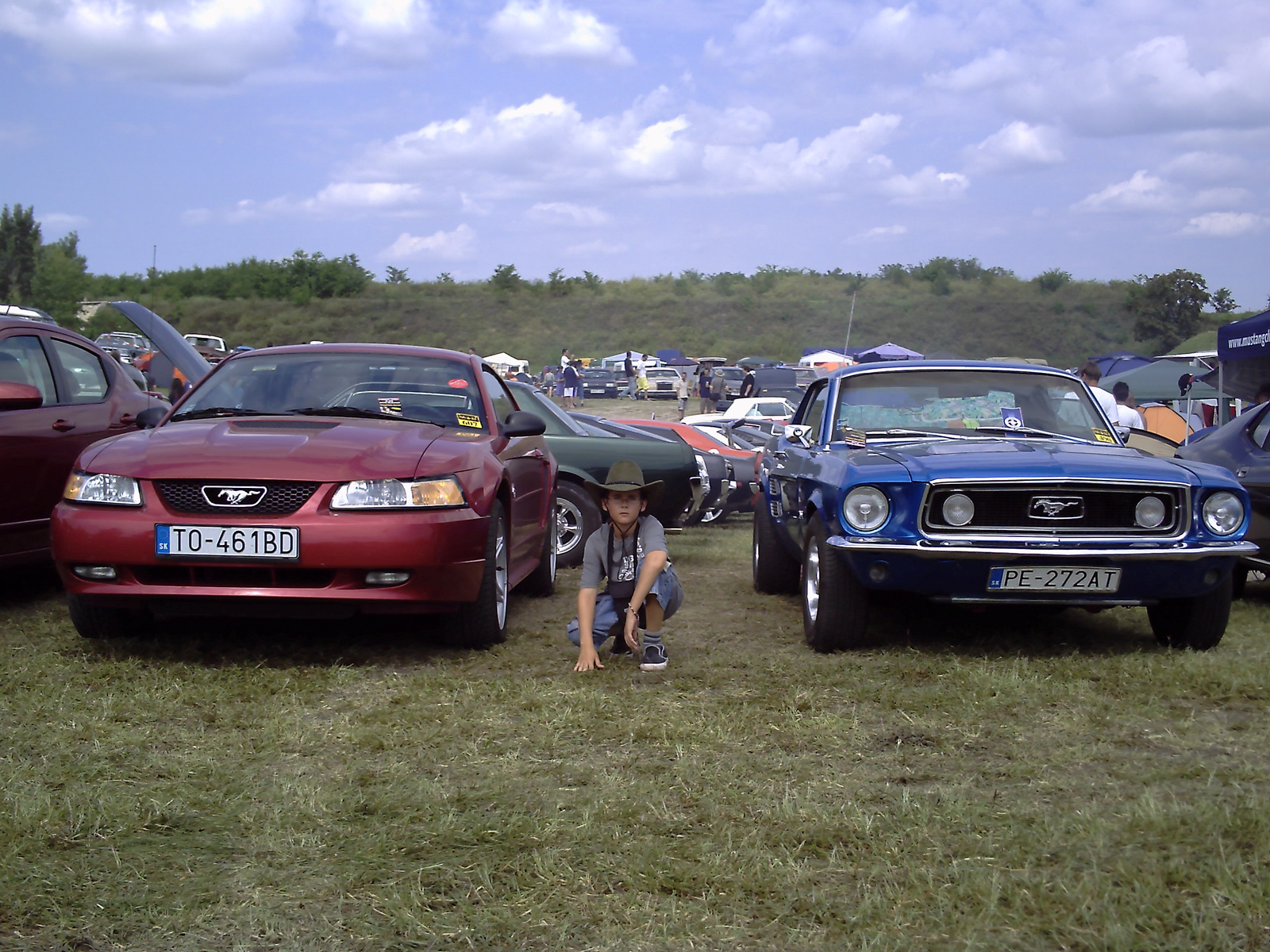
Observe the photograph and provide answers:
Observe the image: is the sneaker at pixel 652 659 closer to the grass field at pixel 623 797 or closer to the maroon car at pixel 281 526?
the grass field at pixel 623 797

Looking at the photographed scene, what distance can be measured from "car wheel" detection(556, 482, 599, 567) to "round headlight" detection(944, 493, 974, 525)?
378 cm

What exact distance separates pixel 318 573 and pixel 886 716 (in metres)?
2.24

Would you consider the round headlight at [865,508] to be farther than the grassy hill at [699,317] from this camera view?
No

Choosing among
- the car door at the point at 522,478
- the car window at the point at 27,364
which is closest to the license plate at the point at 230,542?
the car door at the point at 522,478

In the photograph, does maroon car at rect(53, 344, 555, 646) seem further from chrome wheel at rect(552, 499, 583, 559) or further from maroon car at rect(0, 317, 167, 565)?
chrome wheel at rect(552, 499, 583, 559)

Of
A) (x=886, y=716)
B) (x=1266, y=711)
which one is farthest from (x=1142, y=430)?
(x=886, y=716)

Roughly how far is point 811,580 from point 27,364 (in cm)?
429

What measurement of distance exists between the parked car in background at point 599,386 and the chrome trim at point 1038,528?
1697 inches

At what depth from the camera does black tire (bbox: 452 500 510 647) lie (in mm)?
5363

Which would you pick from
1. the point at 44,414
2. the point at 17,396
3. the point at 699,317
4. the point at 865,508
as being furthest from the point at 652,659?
the point at 699,317

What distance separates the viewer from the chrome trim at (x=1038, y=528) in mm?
5156

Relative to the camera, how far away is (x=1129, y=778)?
3654mm

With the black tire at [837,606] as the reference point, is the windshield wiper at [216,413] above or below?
above

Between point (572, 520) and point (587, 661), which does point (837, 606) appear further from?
point (572, 520)
